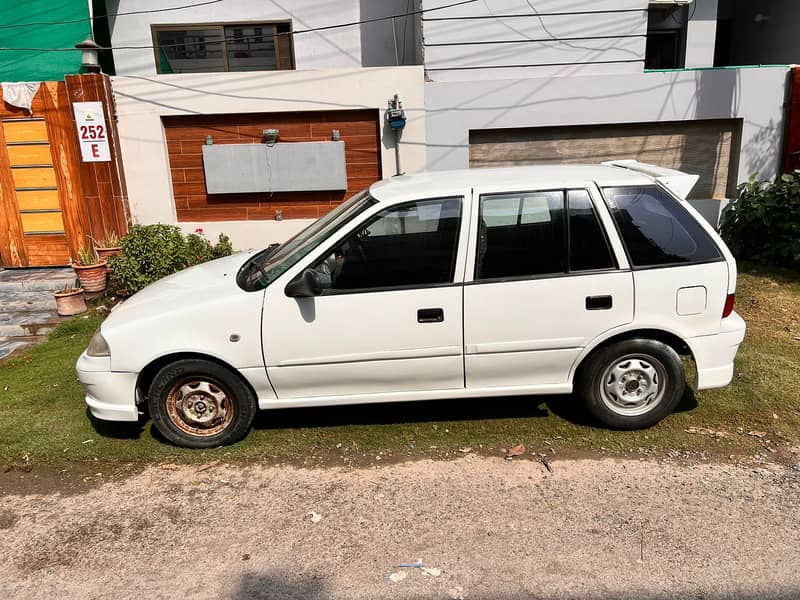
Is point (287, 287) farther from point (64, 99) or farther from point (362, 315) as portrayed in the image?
point (64, 99)

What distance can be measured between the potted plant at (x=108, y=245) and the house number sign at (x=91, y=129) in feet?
3.50

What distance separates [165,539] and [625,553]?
8.20 ft

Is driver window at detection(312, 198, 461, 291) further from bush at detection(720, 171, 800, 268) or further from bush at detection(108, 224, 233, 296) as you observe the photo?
bush at detection(720, 171, 800, 268)

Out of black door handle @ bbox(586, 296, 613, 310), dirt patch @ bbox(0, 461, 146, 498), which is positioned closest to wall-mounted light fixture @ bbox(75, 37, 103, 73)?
dirt patch @ bbox(0, 461, 146, 498)

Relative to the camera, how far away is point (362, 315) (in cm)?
416

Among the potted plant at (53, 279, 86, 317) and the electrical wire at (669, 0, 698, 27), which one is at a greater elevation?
the electrical wire at (669, 0, 698, 27)

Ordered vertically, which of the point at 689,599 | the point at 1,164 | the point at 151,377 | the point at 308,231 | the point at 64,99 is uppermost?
the point at 64,99

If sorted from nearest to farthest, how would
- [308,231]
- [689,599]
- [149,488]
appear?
1. [689,599]
2. [149,488]
3. [308,231]

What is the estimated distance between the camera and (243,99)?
884 centimetres

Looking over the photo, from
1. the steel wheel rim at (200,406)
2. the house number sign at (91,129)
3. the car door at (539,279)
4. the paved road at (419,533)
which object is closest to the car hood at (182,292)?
the steel wheel rim at (200,406)

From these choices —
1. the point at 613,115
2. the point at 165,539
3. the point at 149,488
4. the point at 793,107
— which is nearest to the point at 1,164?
the point at 149,488

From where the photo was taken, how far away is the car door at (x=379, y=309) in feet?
13.7

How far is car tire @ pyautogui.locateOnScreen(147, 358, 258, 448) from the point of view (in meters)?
4.25

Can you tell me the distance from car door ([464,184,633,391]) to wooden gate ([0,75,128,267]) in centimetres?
651
